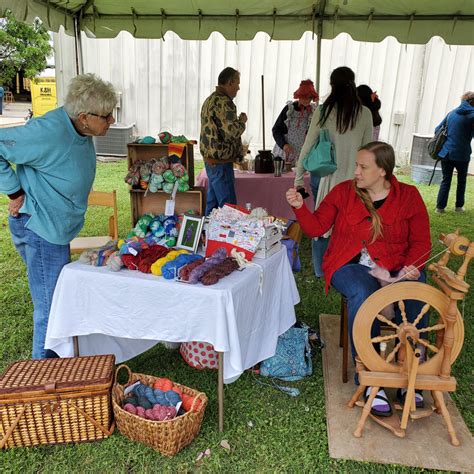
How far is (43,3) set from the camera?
4523 mm

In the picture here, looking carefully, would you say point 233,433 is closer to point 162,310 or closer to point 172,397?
point 172,397

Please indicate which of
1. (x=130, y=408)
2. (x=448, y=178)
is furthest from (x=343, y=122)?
(x=448, y=178)

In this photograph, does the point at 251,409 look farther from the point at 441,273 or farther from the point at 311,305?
the point at 311,305

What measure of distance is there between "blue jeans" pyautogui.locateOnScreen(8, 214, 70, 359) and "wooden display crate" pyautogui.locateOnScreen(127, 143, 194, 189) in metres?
0.74

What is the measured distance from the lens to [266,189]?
461 cm

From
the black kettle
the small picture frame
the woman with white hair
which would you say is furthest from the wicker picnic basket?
the black kettle

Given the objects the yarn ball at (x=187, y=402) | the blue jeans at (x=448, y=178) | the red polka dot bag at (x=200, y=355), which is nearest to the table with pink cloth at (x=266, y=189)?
the red polka dot bag at (x=200, y=355)

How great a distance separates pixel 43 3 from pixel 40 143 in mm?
3180

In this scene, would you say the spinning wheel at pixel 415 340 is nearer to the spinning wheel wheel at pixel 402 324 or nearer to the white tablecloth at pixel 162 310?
the spinning wheel wheel at pixel 402 324

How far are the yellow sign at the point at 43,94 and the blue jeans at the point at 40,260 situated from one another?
12.7 metres

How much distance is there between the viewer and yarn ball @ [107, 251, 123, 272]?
7.34 ft

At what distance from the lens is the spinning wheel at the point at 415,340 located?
2.06m

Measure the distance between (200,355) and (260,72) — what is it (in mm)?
8407

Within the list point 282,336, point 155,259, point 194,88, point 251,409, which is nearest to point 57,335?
point 155,259
